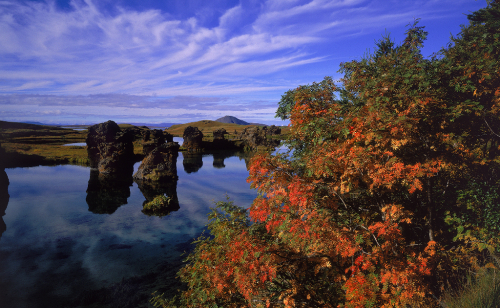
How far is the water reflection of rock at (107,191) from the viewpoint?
30781 mm

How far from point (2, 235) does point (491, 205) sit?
3454 cm

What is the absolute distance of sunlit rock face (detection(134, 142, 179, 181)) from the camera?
42.6 metres

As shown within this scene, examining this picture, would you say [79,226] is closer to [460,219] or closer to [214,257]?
[214,257]

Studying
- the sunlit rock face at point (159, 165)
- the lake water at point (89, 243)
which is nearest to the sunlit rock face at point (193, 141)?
the sunlit rock face at point (159, 165)

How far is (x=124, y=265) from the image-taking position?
17.7 metres

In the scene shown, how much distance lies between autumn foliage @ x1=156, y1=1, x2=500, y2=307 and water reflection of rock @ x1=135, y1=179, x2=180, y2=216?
2033cm

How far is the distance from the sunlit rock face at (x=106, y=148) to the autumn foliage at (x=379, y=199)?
Result: 1755 inches

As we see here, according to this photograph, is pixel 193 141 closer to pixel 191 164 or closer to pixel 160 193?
pixel 191 164

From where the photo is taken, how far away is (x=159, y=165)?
43750 millimetres

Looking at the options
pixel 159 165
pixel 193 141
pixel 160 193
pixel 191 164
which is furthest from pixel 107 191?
pixel 193 141

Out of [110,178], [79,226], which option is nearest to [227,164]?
[110,178]

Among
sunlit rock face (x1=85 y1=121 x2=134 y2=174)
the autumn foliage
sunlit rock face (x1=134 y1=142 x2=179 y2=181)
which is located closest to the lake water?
sunlit rock face (x1=134 y1=142 x2=179 y2=181)

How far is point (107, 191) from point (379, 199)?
38035mm

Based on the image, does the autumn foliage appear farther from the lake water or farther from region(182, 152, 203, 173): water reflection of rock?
region(182, 152, 203, 173): water reflection of rock
